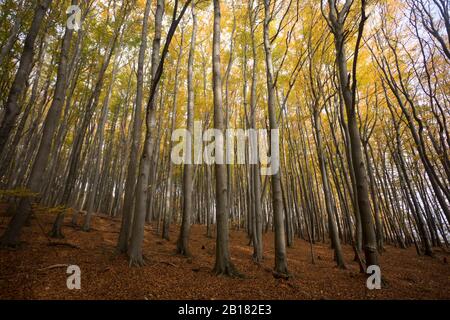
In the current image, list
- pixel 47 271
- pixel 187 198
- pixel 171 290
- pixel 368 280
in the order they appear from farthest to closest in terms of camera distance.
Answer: pixel 187 198 → pixel 368 280 → pixel 47 271 → pixel 171 290

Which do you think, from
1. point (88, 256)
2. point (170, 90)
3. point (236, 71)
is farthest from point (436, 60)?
point (88, 256)

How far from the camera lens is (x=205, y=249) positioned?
271 inches

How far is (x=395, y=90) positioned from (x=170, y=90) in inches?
354

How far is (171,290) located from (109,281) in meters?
0.95

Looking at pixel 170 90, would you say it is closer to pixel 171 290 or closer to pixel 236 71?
pixel 236 71

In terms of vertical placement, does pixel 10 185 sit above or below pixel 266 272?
above

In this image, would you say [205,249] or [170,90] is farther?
[170,90]
